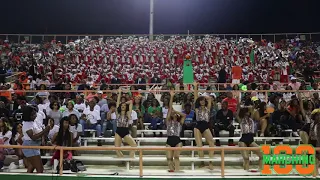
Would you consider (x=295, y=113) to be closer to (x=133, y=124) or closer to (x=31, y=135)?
(x=133, y=124)

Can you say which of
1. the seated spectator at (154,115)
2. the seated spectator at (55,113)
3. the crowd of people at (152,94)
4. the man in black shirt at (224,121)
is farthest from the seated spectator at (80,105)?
the man in black shirt at (224,121)

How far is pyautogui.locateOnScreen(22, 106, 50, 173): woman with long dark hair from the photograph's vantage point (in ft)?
24.9

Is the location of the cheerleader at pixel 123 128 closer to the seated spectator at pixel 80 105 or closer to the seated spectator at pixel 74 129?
the seated spectator at pixel 74 129

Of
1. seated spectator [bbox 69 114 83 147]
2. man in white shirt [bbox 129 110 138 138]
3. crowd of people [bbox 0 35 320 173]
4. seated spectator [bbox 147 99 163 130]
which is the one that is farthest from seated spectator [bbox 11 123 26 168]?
seated spectator [bbox 147 99 163 130]

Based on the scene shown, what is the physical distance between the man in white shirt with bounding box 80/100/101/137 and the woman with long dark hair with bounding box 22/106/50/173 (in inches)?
107

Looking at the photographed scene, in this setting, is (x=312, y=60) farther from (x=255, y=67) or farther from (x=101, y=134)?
(x=101, y=134)

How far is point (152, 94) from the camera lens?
43.4 feet

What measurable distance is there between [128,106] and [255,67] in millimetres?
14077

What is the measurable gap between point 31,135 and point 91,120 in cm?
330

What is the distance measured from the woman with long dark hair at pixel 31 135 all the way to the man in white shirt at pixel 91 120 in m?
2.72

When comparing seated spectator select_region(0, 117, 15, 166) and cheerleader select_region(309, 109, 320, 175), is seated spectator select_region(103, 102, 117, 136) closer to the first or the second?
seated spectator select_region(0, 117, 15, 166)

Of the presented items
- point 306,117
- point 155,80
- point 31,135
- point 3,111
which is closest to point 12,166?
point 31,135

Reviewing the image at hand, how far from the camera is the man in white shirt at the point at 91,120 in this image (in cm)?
1080

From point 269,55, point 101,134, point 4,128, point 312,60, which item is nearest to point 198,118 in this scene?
point 101,134
